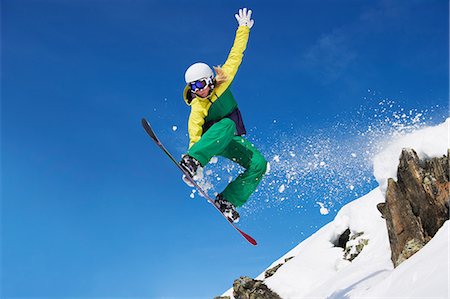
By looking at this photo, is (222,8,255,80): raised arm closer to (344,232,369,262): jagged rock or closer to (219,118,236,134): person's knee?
(219,118,236,134): person's knee

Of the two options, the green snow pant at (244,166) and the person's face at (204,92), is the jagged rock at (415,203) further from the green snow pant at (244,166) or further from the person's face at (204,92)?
the person's face at (204,92)

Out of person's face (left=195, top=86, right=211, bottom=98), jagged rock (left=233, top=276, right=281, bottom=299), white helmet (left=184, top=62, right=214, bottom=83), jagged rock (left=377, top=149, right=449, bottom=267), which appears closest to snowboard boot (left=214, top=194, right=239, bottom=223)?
person's face (left=195, top=86, right=211, bottom=98)

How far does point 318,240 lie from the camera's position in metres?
20.7

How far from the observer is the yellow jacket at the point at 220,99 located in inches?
303

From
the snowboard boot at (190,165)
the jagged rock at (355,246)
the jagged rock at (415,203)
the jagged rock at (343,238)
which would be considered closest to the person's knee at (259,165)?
the snowboard boot at (190,165)

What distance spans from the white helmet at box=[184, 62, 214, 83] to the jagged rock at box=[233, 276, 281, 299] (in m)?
10.6

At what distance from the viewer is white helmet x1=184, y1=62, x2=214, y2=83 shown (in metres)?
7.63

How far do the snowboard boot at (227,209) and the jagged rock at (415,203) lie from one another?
393 centimetres

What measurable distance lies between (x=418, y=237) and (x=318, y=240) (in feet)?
36.1

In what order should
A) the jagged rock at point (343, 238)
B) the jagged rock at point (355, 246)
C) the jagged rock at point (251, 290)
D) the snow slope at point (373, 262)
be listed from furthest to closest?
the jagged rock at point (343, 238)
the jagged rock at point (251, 290)
the jagged rock at point (355, 246)
the snow slope at point (373, 262)

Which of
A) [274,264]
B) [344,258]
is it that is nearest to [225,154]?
[344,258]

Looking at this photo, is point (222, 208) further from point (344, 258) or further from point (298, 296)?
point (344, 258)

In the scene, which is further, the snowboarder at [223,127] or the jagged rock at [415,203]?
the jagged rock at [415,203]

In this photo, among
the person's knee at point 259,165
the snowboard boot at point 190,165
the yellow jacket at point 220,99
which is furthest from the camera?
the person's knee at point 259,165
